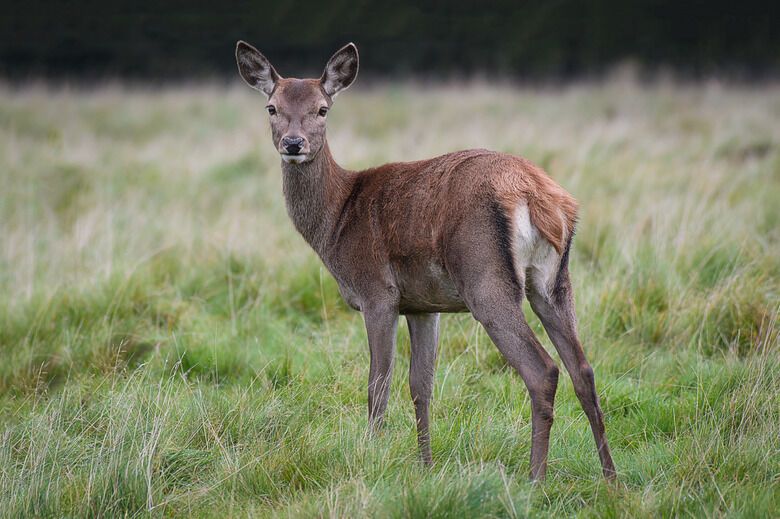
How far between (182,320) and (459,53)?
2029cm

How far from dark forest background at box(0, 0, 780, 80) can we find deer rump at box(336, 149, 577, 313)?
19.2 m

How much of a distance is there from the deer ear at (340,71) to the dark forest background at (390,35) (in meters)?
18.3

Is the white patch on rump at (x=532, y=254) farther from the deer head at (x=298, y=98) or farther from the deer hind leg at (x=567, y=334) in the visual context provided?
the deer head at (x=298, y=98)

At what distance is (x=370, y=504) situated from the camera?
3.70 m

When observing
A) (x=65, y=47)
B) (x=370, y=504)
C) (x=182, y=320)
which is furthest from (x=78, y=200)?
(x=65, y=47)

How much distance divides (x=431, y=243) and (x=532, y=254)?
20.2 inches

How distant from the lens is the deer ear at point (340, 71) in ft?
18.1

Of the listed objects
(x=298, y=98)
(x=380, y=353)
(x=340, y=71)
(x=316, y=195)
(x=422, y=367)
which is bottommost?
(x=422, y=367)

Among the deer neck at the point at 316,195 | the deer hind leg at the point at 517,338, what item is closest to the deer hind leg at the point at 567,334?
the deer hind leg at the point at 517,338

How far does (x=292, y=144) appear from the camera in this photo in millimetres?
5062

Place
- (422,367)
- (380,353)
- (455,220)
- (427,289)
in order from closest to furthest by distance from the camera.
Result: (455,220) → (427,289) → (380,353) → (422,367)

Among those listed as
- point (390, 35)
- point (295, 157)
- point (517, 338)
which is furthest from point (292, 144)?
point (390, 35)

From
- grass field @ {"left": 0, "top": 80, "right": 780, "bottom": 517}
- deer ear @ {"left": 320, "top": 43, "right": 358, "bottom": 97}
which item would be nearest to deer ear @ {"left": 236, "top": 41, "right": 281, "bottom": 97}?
deer ear @ {"left": 320, "top": 43, "right": 358, "bottom": 97}

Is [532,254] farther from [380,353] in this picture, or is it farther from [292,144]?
[292,144]
